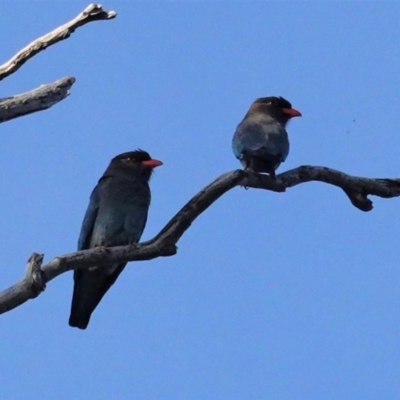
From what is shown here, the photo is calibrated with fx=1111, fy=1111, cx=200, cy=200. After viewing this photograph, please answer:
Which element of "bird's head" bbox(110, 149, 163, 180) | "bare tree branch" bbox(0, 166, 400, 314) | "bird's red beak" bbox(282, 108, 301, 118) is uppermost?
"bird's red beak" bbox(282, 108, 301, 118)

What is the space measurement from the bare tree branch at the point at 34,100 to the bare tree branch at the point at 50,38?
0.20m

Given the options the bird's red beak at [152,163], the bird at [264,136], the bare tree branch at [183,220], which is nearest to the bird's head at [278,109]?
the bird at [264,136]

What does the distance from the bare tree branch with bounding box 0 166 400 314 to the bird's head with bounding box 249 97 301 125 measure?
2.87 meters

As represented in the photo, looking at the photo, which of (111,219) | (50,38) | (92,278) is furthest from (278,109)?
(50,38)

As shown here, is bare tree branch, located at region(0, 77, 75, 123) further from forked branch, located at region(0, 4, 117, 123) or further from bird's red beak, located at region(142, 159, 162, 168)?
bird's red beak, located at region(142, 159, 162, 168)

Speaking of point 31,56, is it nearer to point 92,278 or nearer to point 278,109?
point 92,278

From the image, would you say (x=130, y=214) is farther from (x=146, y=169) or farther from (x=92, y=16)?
(x=92, y=16)

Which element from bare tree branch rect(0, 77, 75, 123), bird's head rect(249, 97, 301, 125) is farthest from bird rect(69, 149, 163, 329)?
bare tree branch rect(0, 77, 75, 123)

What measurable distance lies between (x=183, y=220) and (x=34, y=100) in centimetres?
148

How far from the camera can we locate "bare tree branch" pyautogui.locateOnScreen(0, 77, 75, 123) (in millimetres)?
8242

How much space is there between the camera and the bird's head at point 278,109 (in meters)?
11.9

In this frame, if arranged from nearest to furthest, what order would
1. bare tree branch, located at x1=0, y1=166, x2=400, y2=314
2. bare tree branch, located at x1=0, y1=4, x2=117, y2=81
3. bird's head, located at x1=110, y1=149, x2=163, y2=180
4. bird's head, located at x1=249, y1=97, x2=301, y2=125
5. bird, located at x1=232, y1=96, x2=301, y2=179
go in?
1. bare tree branch, located at x1=0, y1=166, x2=400, y2=314
2. bare tree branch, located at x1=0, y1=4, x2=117, y2=81
3. bird, located at x1=232, y1=96, x2=301, y2=179
4. bird's head, located at x1=110, y1=149, x2=163, y2=180
5. bird's head, located at x1=249, y1=97, x2=301, y2=125

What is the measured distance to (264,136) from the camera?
1045 centimetres

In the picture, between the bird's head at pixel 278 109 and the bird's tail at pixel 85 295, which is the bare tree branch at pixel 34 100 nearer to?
the bird's tail at pixel 85 295
